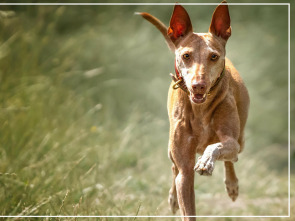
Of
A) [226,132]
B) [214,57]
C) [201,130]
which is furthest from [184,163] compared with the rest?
[214,57]

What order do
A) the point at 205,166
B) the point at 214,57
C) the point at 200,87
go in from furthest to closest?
1. the point at 214,57
2. the point at 200,87
3. the point at 205,166

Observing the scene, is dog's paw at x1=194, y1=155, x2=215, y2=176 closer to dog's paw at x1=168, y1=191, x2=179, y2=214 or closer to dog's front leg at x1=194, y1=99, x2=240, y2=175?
dog's front leg at x1=194, y1=99, x2=240, y2=175

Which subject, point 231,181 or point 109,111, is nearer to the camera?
point 231,181

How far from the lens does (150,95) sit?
9461 mm

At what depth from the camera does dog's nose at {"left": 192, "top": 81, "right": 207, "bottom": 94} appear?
379 centimetres

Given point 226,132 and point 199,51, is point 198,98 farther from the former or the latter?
point 226,132

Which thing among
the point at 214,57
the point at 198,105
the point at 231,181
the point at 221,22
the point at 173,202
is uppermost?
the point at 221,22

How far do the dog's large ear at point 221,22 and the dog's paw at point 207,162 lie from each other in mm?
908

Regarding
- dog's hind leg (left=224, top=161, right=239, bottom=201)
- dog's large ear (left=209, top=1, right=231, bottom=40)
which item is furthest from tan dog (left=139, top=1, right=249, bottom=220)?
dog's hind leg (left=224, top=161, right=239, bottom=201)

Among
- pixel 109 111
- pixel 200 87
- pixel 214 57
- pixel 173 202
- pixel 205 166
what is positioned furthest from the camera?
pixel 109 111

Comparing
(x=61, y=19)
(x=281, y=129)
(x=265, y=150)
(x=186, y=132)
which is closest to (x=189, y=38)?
(x=186, y=132)

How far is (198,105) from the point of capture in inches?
168

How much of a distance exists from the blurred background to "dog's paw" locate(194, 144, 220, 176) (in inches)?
46.3

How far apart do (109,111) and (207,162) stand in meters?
5.84
